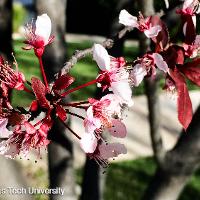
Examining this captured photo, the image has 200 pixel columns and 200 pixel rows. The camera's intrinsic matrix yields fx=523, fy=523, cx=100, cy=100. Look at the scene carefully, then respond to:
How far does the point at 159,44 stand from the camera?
4.91 ft

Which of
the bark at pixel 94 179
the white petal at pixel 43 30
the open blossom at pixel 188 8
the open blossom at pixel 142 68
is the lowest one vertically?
the bark at pixel 94 179

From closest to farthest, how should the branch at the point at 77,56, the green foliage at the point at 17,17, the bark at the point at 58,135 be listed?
the branch at the point at 77,56 → the bark at the point at 58,135 → the green foliage at the point at 17,17

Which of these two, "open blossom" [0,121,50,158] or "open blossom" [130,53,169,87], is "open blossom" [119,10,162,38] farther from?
"open blossom" [0,121,50,158]

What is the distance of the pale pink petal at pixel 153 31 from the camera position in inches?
58.3

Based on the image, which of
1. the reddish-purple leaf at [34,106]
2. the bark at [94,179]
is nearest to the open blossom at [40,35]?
the reddish-purple leaf at [34,106]

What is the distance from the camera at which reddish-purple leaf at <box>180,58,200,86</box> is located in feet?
4.72

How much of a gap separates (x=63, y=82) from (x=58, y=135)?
5.98 ft

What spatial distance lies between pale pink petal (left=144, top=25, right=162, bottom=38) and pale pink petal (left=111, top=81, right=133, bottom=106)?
0.70 feet

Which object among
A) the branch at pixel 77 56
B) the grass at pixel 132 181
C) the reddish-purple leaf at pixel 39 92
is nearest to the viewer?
the reddish-purple leaf at pixel 39 92

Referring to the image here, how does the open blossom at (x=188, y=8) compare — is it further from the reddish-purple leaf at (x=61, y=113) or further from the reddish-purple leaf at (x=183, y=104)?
the reddish-purple leaf at (x=61, y=113)

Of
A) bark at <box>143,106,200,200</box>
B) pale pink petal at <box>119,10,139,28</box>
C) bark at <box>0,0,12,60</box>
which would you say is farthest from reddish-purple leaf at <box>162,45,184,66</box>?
bark at <box>0,0,12,60</box>

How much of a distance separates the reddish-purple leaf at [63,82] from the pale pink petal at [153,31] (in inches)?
11.7

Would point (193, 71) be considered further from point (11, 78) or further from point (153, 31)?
point (11, 78)

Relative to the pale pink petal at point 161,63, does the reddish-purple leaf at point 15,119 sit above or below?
below
